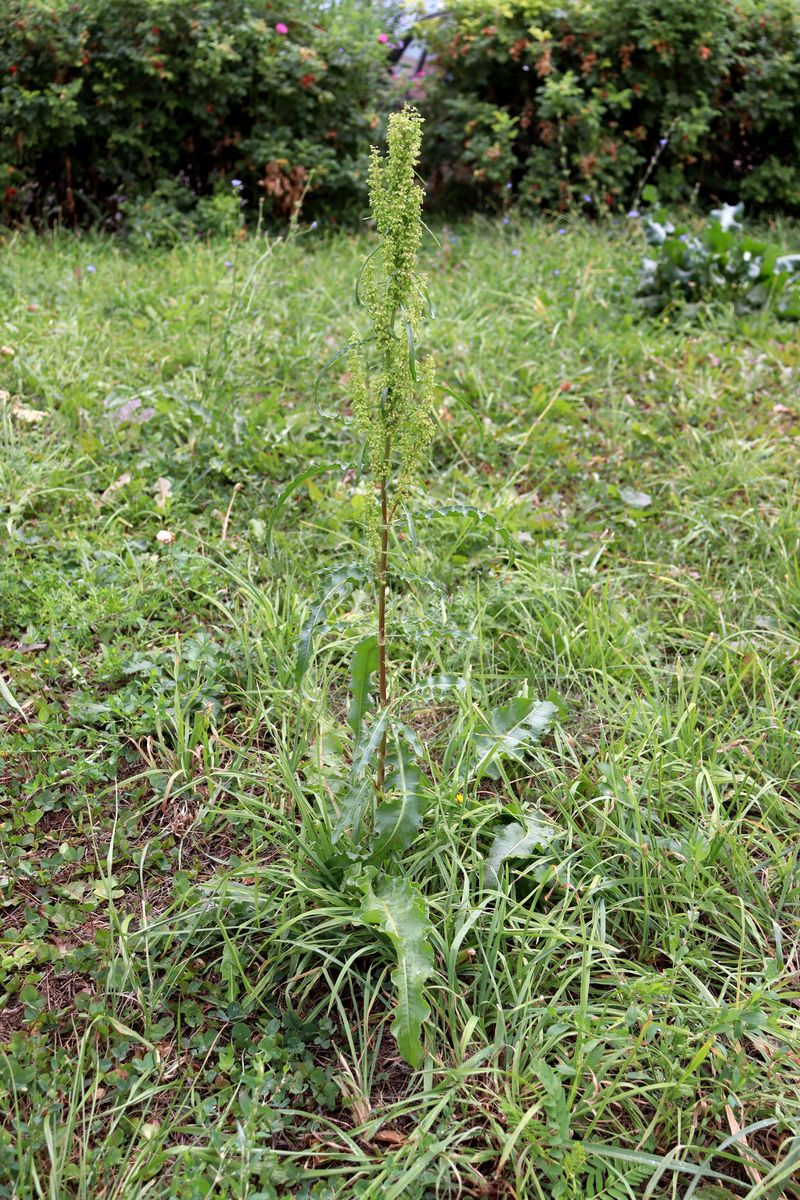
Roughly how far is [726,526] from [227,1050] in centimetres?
241

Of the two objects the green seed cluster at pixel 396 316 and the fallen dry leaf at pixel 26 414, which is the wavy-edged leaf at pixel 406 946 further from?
the fallen dry leaf at pixel 26 414

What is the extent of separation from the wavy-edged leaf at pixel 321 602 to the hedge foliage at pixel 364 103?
4161 millimetres

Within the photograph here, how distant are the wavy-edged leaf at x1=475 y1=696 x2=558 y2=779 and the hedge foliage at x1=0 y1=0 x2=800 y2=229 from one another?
407 cm

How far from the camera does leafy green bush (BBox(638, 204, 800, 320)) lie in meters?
4.79

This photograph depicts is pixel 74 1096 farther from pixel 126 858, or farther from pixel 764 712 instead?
pixel 764 712

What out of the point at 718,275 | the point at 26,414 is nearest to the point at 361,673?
the point at 26,414

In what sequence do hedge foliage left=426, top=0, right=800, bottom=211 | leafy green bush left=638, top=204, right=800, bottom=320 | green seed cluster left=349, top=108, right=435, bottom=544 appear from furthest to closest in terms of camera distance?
hedge foliage left=426, top=0, right=800, bottom=211, leafy green bush left=638, top=204, right=800, bottom=320, green seed cluster left=349, top=108, right=435, bottom=544

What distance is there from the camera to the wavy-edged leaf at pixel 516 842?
2.03 m

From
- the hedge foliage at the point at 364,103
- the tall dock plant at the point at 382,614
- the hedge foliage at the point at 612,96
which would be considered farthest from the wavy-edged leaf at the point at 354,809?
the hedge foliage at the point at 612,96

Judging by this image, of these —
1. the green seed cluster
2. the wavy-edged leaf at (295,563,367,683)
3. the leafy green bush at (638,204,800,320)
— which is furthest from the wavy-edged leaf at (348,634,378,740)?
the leafy green bush at (638,204,800,320)

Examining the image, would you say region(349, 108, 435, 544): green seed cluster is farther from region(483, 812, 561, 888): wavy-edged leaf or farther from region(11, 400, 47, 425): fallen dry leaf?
region(11, 400, 47, 425): fallen dry leaf

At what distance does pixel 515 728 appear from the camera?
90.6 inches

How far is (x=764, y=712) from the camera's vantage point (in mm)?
2475

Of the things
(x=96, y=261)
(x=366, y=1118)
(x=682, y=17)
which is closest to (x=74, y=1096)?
(x=366, y=1118)
